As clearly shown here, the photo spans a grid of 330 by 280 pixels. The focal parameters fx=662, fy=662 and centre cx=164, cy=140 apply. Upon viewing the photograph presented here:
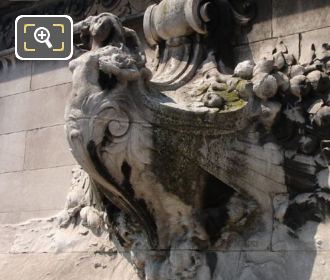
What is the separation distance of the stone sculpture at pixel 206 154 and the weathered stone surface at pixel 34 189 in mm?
1468

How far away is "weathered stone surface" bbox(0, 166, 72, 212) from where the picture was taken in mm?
5848

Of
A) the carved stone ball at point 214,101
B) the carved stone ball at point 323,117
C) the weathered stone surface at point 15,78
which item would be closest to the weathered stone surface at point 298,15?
the carved stone ball at point 323,117

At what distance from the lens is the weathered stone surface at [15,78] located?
660cm

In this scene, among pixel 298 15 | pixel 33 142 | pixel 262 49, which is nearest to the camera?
pixel 298 15

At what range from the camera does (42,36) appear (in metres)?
5.52

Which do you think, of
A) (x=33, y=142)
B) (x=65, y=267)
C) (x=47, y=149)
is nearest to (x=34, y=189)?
(x=47, y=149)

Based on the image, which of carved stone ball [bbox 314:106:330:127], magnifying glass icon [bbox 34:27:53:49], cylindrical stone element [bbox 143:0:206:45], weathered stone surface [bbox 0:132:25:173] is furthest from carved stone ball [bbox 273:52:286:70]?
weathered stone surface [bbox 0:132:25:173]

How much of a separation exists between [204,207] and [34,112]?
2.65m

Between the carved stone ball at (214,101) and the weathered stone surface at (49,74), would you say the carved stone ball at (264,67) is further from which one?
the weathered stone surface at (49,74)

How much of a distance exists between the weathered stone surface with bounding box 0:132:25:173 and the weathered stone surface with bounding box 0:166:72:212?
0.26 ft

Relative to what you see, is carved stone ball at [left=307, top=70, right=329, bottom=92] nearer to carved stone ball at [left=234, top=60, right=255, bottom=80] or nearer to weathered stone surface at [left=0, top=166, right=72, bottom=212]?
carved stone ball at [left=234, top=60, right=255, bottom=80]

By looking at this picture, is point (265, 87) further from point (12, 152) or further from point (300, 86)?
point (12, 152)

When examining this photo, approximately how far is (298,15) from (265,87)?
2.20 ft

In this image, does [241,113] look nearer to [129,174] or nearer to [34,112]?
[129,174]
